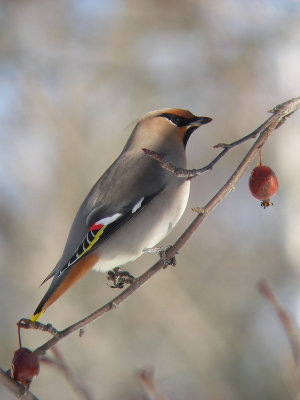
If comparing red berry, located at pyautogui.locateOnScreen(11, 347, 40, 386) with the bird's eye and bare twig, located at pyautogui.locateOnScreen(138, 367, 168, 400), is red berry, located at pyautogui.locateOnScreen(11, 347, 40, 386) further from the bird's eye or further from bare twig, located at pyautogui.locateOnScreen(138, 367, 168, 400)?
the bird's eye

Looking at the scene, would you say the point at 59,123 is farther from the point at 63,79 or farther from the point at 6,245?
the point at 6,245

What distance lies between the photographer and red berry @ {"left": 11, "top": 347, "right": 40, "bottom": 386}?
1938 mm

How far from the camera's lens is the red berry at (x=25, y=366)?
1938 millimetres

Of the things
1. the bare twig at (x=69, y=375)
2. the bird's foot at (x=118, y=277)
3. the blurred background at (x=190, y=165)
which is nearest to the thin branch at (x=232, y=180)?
the bare twig at (x=69, y=375)

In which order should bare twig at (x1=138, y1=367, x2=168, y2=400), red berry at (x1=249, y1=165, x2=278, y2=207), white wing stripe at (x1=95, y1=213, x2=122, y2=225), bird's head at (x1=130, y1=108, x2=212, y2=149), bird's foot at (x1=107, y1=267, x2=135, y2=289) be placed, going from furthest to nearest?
bird's head at (x1=130, y1=108, x2=212, y2=149), white wing stripe at (x1=95, y1=213, x2=122, y2=225), bird's foot at (x1=107, y1=267, x2=135, y2=289), red berry at (x1=249, y1=165, x2=278, y2=207), bare twig at (x1=138, y1=367, x2=168, y2=400)

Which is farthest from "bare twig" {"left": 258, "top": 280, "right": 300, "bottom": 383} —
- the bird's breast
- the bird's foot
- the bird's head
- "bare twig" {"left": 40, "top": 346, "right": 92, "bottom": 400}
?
the bird's head

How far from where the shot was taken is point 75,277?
2.79m

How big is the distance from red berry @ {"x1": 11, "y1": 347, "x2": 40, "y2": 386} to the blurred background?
19.1 ft

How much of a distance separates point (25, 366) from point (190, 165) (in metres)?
8.52

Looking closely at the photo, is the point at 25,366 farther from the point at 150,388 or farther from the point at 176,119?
the point at 176,119

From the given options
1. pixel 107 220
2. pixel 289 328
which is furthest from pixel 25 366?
pixel 107 220

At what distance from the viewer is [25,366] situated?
1.97 m

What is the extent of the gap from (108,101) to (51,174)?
167 cm

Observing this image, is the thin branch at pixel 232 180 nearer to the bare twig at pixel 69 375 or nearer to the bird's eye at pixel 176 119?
the bare twig at pixel 69 375
